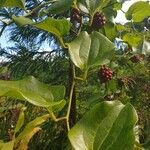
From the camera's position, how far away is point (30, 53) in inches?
104

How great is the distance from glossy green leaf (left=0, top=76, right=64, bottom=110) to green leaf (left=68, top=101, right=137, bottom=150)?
0.16ft

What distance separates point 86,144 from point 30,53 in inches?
85.3

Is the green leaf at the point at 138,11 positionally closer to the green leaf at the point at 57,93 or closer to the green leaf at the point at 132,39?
Answer: the green leaf at the point at 132,39

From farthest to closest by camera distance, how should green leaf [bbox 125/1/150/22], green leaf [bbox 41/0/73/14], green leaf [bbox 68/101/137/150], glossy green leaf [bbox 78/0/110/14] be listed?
green leaf [bbox 125/1/150/22] < glossy green leaf [bbox 78/0/110/14] < green leaf [bbox 41/0/73/14] < green leaf [bbox 68/101/137/150]

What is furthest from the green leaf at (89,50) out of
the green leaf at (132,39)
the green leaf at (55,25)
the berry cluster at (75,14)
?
the green leaf at (132,39)

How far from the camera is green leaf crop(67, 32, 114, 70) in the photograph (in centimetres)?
68

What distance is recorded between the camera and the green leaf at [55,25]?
653mm

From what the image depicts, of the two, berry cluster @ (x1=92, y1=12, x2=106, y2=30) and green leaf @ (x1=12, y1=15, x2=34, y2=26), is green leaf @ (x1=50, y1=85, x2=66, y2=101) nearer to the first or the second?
green leaf @ (x1=12, y1=15, x2=34, y2=26)

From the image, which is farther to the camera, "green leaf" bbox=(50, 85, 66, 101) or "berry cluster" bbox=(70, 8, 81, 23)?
"berry cluster" bbox=(70, 8, 81, 23)

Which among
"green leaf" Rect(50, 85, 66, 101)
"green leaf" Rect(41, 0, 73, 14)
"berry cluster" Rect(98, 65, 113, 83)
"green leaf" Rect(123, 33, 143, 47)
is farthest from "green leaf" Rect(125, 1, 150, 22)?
"green leaf" Rect(50, 85, 66, 101)

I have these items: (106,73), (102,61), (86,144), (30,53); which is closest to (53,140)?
(30,53)

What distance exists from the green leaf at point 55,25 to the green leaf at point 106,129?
0.19 metres

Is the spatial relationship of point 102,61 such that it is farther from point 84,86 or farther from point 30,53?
point 30,53

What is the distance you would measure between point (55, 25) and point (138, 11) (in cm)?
35
